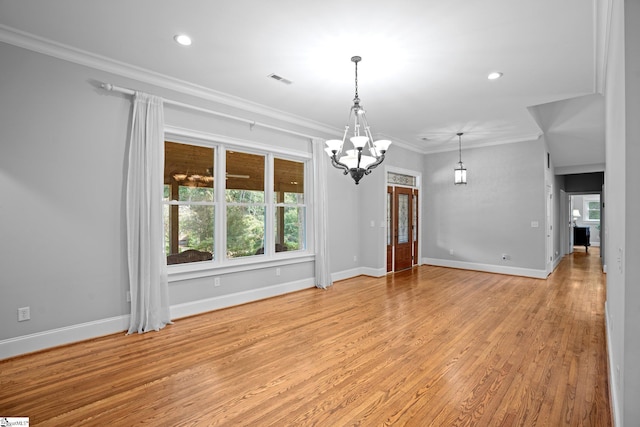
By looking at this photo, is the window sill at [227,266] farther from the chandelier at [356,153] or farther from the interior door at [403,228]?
the interior door at [403,228]

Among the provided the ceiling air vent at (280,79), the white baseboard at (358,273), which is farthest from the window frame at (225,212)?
the ceiling air vent at (280,79)

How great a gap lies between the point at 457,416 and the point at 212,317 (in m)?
3.08

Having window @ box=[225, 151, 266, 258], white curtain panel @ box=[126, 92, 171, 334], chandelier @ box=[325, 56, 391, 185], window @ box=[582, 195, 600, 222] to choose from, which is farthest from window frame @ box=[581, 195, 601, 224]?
white curtain panel @ box=[126, 92, 171, 334]

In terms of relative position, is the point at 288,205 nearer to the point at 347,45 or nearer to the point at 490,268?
the point at 347,45

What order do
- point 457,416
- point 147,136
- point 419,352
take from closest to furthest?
1. point 457,416
2. point 419,352
3. point 147,136

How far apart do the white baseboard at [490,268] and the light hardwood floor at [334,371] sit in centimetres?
215

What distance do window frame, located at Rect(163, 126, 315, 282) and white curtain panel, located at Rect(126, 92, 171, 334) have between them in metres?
0.31

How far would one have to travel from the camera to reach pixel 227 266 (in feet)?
15.1

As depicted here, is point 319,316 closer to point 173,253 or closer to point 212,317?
point 212,317

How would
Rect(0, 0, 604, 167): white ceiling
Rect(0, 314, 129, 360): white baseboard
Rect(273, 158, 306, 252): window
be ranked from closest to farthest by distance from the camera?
Rect(0, 0, 604, 167): white ceiling
Rect(0, 314, 129, 360): white baseboard
Rect(273, 158, 306, 252): window

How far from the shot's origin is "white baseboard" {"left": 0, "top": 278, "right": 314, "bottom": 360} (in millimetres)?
3020

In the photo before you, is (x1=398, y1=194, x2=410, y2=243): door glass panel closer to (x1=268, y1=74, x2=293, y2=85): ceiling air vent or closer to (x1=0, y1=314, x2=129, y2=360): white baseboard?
(x1=268, y1=74, x2=293, y2=85): ceiling air vent

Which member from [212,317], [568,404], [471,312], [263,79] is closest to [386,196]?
[471,312]

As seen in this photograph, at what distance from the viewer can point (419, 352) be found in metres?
3.14
